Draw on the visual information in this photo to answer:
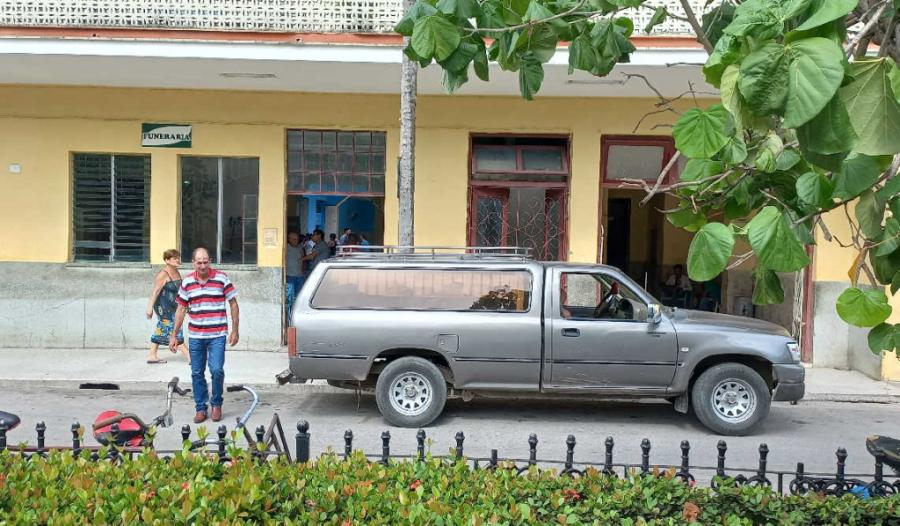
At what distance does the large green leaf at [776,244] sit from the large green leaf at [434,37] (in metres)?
1.23

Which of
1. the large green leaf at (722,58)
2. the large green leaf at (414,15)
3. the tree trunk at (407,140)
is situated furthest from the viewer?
the tree trunk at (407,140)

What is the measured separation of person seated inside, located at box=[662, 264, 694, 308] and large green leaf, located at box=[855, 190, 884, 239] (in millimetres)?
14289

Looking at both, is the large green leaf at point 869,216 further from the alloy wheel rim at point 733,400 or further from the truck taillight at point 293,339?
the truck taillight at point 293,339

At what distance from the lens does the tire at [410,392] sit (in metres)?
8.91

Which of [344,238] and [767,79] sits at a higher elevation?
[767,79]

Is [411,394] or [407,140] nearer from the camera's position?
[411,394]

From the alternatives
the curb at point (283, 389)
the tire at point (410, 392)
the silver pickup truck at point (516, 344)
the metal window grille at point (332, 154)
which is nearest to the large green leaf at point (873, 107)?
the silver pickup truck at point (516, 344)

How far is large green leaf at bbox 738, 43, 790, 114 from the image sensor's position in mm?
1910

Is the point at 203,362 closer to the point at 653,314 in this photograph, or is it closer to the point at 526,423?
the point at 526,423

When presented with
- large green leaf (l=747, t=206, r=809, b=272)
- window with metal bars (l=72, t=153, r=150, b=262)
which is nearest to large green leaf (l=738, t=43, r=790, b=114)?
large green leaf (l=747, t=206, r=809, b=272)

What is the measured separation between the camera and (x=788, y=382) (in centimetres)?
873

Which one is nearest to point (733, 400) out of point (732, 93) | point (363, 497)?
point (363, 497)

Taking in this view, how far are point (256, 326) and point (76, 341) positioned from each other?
2.91 meters

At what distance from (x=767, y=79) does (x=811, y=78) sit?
99 mm
